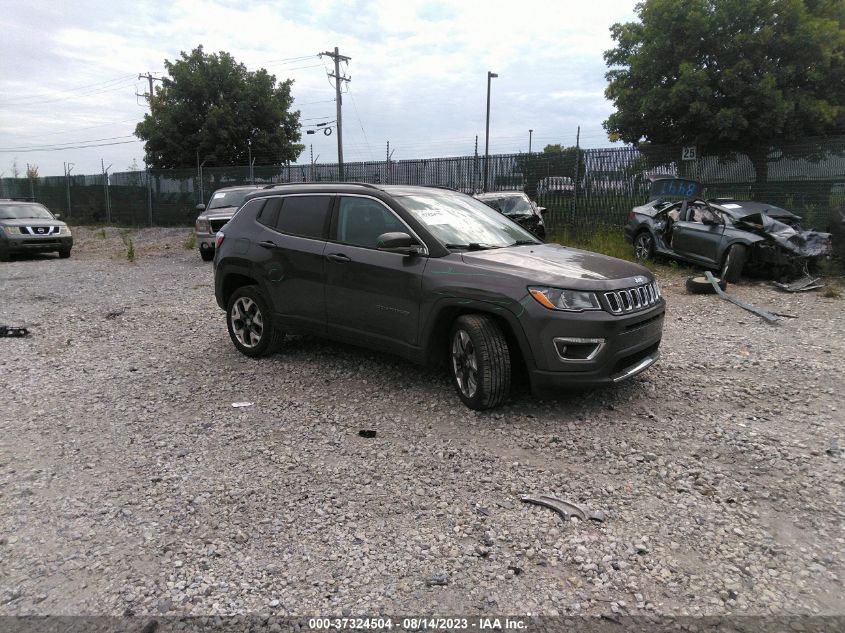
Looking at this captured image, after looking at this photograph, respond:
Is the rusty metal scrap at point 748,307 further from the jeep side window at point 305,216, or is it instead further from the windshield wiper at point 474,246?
the jeep side window at point 305,216

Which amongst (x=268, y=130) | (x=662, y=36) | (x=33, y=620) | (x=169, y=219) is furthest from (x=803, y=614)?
(x=268, y=130)

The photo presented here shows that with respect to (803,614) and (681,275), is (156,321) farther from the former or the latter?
(681,275)

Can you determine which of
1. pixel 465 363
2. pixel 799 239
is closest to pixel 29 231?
pixel 465 363

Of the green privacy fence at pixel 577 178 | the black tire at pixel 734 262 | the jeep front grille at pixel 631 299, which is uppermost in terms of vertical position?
the green privacy fence at pixel 577 178

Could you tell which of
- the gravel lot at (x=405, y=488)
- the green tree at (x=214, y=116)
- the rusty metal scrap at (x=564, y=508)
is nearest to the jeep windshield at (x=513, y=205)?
the gravel lot at (x=405, y=488)

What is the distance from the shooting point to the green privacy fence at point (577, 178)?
12469 mm

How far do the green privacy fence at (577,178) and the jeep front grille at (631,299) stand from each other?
8.91m

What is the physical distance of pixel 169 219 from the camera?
26.2 meters

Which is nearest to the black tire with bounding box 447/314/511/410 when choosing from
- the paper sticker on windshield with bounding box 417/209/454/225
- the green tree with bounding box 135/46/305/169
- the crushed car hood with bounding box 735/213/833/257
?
the paper sticker on windshield with bounding box 417/209/454/225

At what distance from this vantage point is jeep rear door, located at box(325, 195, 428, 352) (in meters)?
4.80

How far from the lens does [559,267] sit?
450cm

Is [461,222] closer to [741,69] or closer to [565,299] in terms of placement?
[565,299]

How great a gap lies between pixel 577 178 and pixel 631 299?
1249 cm

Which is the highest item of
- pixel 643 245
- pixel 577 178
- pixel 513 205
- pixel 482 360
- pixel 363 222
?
pixel 577 178
